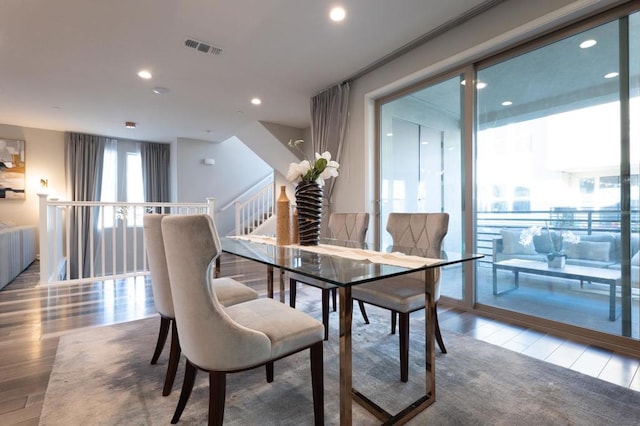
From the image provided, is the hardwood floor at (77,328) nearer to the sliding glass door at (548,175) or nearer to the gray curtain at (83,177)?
the sliding glass door at (548,175)

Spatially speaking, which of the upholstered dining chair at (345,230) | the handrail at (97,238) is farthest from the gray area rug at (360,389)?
the handrail at (97,238)

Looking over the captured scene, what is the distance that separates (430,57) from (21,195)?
7.37 meters

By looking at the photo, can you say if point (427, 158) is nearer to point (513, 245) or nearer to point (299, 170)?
point (513, 245)

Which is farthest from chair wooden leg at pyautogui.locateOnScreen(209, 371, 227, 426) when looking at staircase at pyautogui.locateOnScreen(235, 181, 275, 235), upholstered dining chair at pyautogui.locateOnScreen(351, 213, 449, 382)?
staircase at pyautogui.locateOnScreen(235, 181, 275, 235)

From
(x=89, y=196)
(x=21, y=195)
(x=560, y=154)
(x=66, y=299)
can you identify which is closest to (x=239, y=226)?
(x=89, y=196)

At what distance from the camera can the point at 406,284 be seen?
1.83 meters

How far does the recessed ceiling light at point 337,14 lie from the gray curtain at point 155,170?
593cm

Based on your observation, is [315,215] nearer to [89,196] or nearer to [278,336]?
[278,336]

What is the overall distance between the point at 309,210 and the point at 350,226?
2.42 feet

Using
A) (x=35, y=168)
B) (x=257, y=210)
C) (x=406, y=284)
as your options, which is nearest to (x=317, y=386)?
(x=406, y=284)

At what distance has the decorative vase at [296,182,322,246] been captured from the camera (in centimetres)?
200

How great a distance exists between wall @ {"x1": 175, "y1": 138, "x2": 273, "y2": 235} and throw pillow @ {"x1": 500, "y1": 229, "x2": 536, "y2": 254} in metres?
5.75

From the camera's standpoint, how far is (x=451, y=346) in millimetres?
2094

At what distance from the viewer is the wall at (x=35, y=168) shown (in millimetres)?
5750
